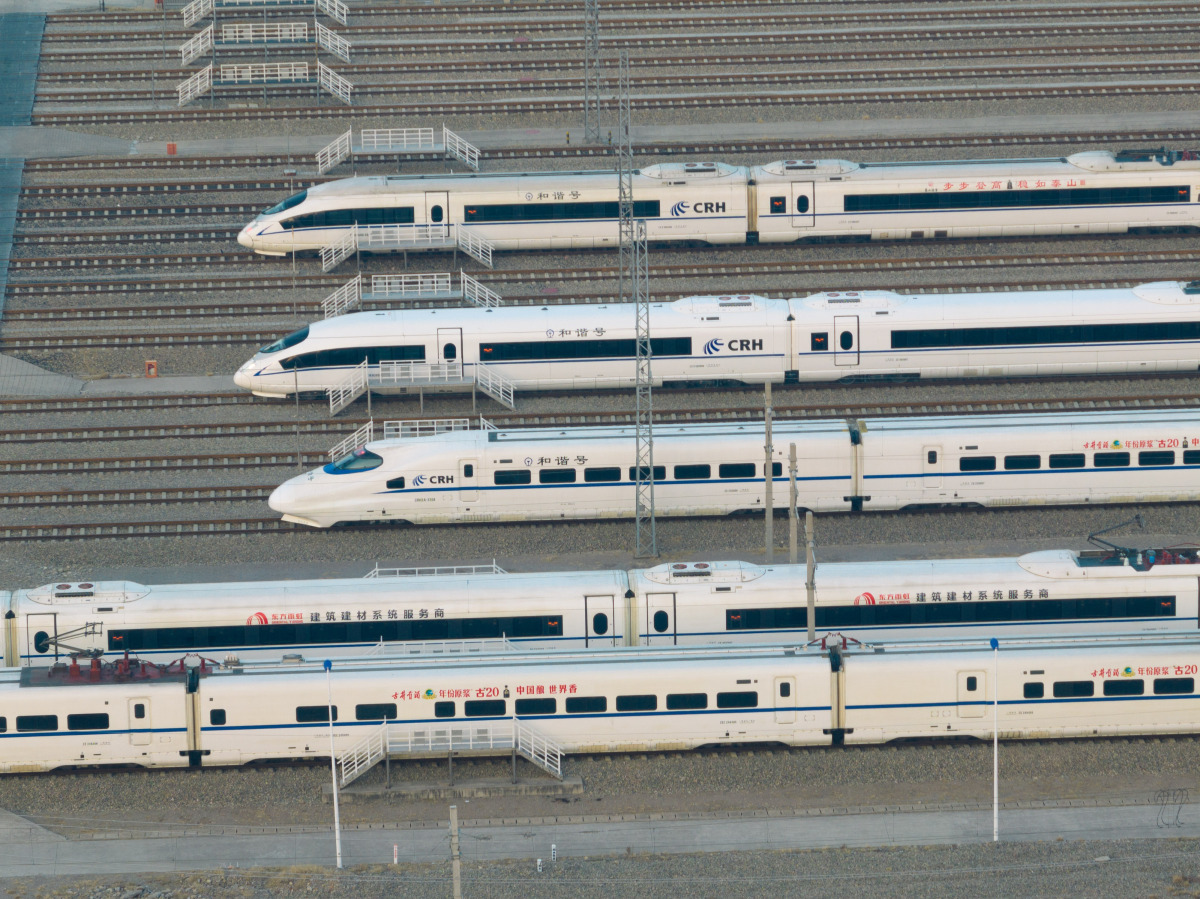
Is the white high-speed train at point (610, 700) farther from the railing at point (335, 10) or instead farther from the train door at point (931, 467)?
the railing at point (335, 10)

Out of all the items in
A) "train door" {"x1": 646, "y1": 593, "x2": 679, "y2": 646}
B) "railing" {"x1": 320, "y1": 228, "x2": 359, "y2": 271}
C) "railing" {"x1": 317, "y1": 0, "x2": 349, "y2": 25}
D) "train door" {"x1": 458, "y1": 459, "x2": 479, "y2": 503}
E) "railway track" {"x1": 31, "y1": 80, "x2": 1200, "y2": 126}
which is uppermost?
"railing" {"x1": 317, "y1": 0, "x2": 349, "y2": 25}

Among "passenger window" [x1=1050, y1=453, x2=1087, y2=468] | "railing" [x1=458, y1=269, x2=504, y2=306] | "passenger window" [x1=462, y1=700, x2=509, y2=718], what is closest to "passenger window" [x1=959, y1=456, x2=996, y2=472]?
"passenger window" [x1=1050, y1=453, x2=1087, y2=468]

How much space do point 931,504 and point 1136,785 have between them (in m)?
14.2

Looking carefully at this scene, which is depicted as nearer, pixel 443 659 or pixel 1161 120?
pixel 443 659

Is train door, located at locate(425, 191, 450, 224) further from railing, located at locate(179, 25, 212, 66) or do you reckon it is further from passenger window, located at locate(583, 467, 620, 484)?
railing, located at locate(179, 25, 212, 66)

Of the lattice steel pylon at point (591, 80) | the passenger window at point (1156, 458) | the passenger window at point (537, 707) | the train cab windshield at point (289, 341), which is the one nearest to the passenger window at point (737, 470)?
the passenger window at point (1156, 458)

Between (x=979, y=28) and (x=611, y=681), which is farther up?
(x=979, y=28)

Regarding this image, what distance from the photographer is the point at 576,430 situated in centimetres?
6194

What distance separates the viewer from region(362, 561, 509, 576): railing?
56.5 m

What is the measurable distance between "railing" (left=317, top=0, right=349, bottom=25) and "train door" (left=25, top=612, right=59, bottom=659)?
42886 millimetres

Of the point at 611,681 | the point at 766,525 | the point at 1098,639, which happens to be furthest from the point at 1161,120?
the point at 611,681

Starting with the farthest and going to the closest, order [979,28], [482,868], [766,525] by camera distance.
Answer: [979,28]
[766,525]
[482,868]

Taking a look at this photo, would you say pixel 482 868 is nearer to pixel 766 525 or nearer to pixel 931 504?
pixel 766 525

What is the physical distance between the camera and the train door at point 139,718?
49000 mm
